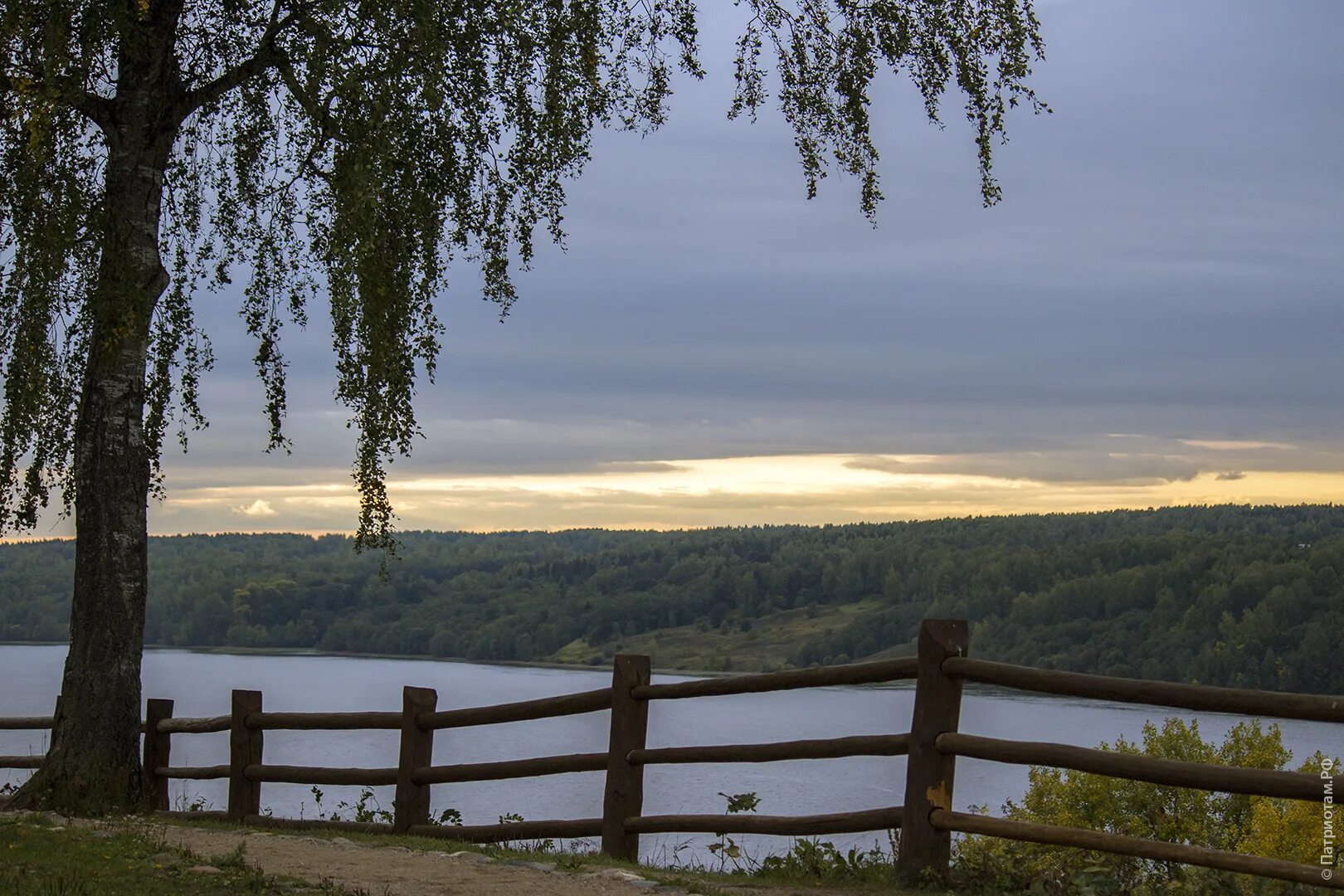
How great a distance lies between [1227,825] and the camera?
2758cm

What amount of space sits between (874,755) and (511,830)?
2.63m

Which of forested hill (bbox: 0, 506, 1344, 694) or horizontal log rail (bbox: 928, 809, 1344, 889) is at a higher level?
horizontal log rail (bbox: 928, 809, 1344, 889)

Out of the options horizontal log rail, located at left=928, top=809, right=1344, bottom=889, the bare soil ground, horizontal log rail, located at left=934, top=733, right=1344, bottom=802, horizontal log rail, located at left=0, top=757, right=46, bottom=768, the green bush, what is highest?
horizontal log rail, located at left=934, top=733, right=1344, bottom=802

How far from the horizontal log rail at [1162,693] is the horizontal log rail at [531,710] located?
2622 mm

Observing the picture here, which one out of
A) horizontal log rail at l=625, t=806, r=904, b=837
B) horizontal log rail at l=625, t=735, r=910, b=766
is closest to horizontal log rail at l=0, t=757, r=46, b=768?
horizontal log rail at l=625, t=806, r=904, b=837

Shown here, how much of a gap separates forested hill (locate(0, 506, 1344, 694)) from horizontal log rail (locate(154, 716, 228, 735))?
83606 mm

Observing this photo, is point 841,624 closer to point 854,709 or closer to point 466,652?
point 466,652

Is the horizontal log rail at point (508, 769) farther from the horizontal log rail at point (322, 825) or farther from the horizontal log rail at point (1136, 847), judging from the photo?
the horizontal log rail at point (1136, 847)

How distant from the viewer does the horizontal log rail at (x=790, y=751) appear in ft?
23.5

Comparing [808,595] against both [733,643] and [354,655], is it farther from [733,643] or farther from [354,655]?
[354,655]

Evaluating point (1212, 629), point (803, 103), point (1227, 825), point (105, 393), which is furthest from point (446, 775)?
point (1212, 629)

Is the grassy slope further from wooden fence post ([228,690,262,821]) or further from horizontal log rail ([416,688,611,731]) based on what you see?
horizontal log rail ([416,688,611,731])

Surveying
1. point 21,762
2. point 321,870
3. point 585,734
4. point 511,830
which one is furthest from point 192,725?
point 585,734

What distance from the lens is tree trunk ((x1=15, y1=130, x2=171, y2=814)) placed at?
10.1 meters
